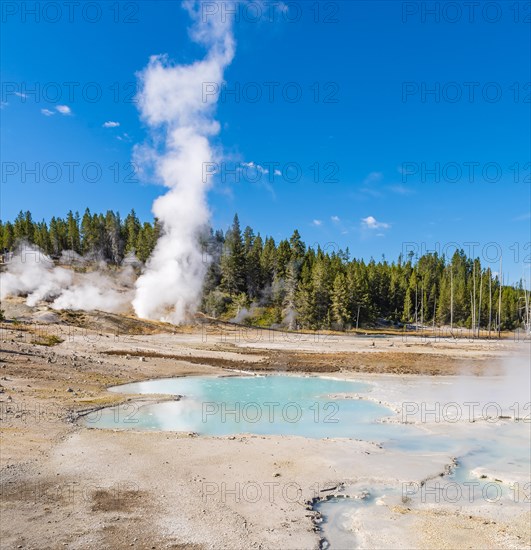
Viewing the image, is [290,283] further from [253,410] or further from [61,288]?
[253,410]

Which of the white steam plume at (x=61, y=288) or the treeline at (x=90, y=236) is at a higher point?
the treeline at (x=90, y=236)

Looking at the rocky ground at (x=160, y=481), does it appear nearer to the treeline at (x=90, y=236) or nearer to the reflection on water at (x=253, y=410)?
the reflection on water at (x=253, y=410)

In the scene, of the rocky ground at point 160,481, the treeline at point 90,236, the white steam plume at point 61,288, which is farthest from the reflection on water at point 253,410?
the treeline at point 90,236

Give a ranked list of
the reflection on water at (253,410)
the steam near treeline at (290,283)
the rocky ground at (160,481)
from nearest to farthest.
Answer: the rocky ground at (160,481), the reflection on water at (253,410), the steam near treeline at (290,283)

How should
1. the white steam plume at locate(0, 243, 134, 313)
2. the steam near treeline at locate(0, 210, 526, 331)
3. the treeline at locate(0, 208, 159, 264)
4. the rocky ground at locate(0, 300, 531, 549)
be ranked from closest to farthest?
the rocky ground at locate(0, 300, 531, 549), the white steam plume at locate(0, 243, 134, 313), the steam near treeline at locate(0, 210, 526, 331), the treeline at locate(0, 208, 159, 264)

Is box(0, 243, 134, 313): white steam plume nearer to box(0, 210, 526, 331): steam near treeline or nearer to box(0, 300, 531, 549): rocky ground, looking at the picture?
box(0, 210, 526, 331): steam near treeline

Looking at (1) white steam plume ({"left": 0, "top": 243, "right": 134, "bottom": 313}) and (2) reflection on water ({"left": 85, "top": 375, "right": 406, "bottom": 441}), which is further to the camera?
(1) white steam plume ({"left": 0, "top": 243, "right": 134, "bottom": 313})

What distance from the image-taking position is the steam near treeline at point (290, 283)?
74.9 metres

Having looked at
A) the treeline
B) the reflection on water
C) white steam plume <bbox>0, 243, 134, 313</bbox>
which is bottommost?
the reflection on water

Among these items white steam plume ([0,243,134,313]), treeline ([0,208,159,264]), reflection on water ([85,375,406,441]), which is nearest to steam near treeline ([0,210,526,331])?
treeline ([0,208,159,264])

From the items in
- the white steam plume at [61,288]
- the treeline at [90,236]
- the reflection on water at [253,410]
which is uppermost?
the treeline at [90,236]

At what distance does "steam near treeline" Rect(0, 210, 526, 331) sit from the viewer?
7488cm

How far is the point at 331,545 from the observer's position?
29.5 feet

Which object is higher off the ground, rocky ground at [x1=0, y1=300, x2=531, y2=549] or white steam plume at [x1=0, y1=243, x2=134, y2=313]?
white steam plume at [x1=0, y1=243, x2=134, y2=313]
